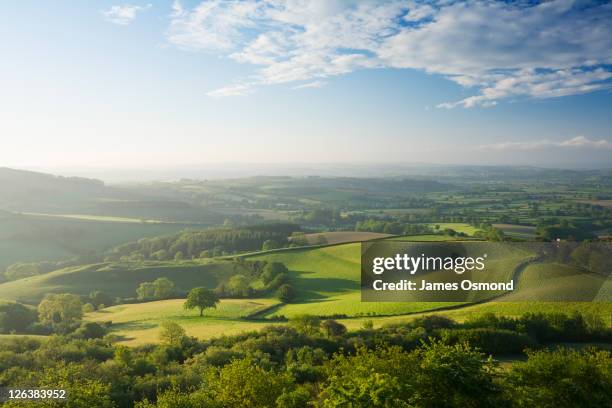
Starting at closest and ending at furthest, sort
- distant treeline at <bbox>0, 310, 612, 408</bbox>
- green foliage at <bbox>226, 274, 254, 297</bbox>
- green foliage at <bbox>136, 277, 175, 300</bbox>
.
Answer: distant treeline at <bbox>0, 310, 612, 408</bbox>, green foliage at <bbox>226, 274, 254, 297</bbox>, green foliage at <bbox>136, 277, 175, 300</bbox>

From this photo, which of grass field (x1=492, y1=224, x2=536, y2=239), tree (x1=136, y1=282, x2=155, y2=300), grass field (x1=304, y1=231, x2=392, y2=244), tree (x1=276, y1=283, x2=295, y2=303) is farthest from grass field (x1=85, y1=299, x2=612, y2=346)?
grass field (x1=492, y1=224, x2=536, y2=239)

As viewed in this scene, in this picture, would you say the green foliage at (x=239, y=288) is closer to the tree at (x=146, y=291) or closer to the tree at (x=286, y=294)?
the tree at (x=286, y=294)

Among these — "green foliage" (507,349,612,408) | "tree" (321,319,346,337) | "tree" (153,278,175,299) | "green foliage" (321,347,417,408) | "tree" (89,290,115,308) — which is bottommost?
"tree" (89,290,115,308)

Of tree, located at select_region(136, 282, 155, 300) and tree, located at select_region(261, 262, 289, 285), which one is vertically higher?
tree, located at select_region(261, 262, 289, 285)

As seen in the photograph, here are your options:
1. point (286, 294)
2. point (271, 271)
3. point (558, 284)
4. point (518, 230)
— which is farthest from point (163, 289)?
point (518, 230)

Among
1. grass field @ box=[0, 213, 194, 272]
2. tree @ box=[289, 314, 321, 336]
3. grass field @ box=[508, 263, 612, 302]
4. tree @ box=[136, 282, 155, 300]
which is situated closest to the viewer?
tree @ box=[289, 314, 321, 336]

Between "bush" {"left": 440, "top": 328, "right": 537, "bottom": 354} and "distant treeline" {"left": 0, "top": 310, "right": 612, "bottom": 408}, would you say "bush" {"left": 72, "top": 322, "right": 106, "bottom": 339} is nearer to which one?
"distant treeline" {"left": 0, "top": 310, "right": 612, "bottom": 408}

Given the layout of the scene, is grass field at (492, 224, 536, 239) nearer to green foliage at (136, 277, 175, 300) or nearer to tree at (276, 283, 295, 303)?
tree at (276, 283, 295, 303)

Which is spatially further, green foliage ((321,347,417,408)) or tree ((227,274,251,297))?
tree ((227,274,251,297))
